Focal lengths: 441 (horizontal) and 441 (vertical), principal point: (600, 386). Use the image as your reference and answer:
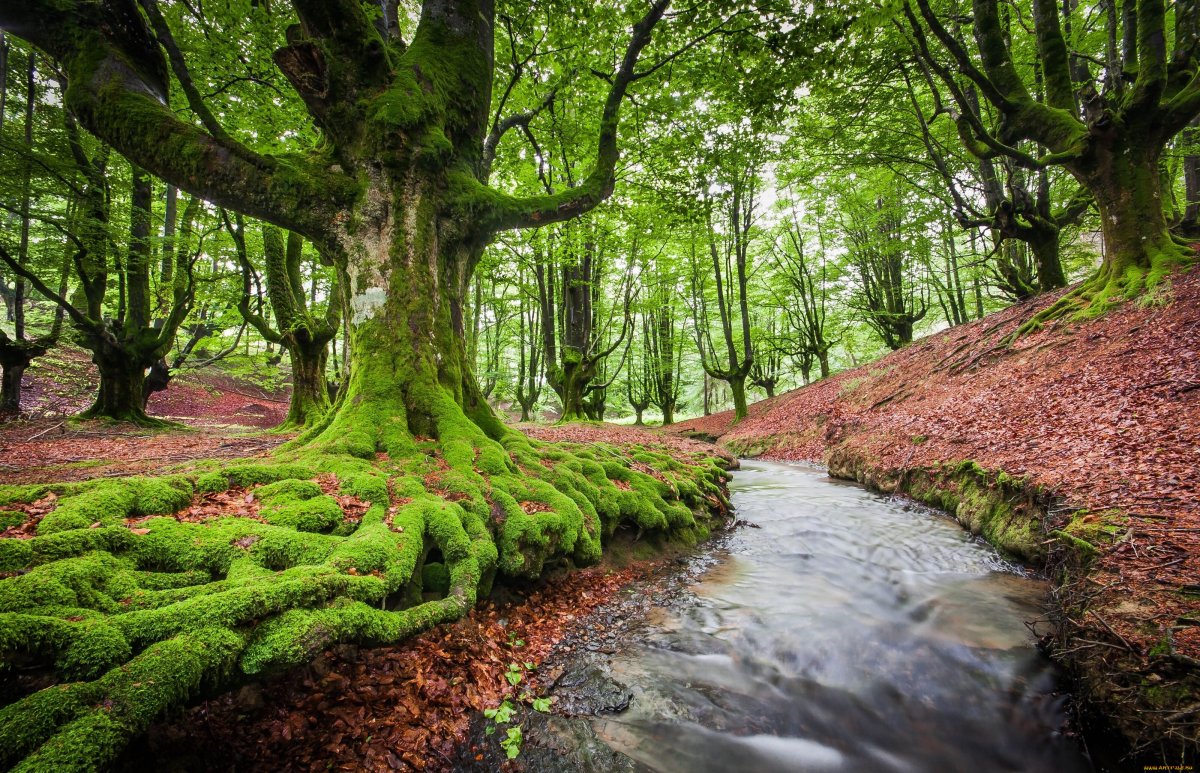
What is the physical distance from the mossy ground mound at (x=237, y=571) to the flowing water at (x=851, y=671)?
4.86 ft

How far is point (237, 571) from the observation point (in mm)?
2557

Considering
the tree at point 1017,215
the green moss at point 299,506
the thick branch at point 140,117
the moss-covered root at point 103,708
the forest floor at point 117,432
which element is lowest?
the moss-covered root at point 103,708

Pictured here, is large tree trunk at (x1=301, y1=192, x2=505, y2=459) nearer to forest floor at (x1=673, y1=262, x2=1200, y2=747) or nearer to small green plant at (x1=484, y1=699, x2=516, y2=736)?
small green plant at (x1=484, y1=699, x2=516, y2=736)

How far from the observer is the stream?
9.35ft

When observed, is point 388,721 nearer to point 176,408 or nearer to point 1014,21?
point 1014,21

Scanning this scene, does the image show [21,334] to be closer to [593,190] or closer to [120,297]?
[120,297]

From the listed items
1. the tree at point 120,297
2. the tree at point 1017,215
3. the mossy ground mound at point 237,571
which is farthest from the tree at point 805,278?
the tree at point 120,297

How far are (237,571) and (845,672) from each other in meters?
4.41

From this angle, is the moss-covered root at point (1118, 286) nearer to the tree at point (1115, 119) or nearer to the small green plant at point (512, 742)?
the tree at point (1115, 119)

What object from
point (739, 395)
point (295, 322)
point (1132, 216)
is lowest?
point (739, 395)

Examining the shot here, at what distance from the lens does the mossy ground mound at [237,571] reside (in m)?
1.68

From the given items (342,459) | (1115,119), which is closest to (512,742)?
(342,459)

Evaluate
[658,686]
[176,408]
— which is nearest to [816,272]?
[658,686]

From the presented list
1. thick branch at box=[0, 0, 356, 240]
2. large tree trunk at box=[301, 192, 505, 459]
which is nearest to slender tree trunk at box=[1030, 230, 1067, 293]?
large tree trunk at box=[301, 192, 505, 459]
